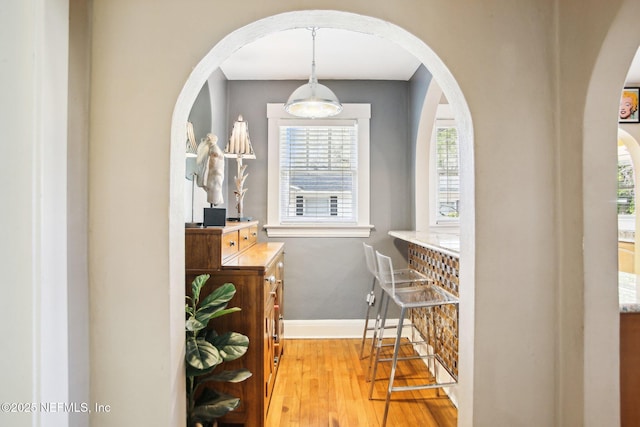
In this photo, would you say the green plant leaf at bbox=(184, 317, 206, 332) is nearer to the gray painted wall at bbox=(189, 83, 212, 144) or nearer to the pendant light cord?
the gray painted wall at bbox=(189, 83, 212, 144)

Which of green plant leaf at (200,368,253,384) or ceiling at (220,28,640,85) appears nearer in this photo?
green plant leaf at (200,368,253,384)

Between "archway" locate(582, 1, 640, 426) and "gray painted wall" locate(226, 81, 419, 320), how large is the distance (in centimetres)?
219

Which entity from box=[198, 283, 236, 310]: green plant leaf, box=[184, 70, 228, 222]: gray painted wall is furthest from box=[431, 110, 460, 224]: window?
box=[198, 283, 236, 310]: green plant leaf

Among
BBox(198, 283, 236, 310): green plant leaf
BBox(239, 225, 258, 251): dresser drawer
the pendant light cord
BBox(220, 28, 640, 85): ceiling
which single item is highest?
BBox(220, 28, 640, 85): ceiling

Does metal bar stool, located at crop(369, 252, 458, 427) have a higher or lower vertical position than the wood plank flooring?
higher

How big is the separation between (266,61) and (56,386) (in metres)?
2.73

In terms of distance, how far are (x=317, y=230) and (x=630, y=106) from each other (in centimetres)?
407

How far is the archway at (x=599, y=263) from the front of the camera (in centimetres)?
117

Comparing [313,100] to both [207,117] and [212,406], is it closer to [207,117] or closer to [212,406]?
[207,117]

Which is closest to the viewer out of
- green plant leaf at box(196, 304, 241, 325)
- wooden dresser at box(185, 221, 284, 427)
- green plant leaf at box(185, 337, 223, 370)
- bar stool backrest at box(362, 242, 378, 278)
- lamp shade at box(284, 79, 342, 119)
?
green plant leaf at box(185, 337, 223, 370)

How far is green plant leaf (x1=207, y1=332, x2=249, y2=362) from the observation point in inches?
59.6

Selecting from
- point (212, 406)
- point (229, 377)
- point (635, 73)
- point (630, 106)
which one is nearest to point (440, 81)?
point (229, 377)

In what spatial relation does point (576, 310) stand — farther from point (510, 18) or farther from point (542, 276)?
point (510, 18)

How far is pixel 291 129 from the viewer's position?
11.2 ft
